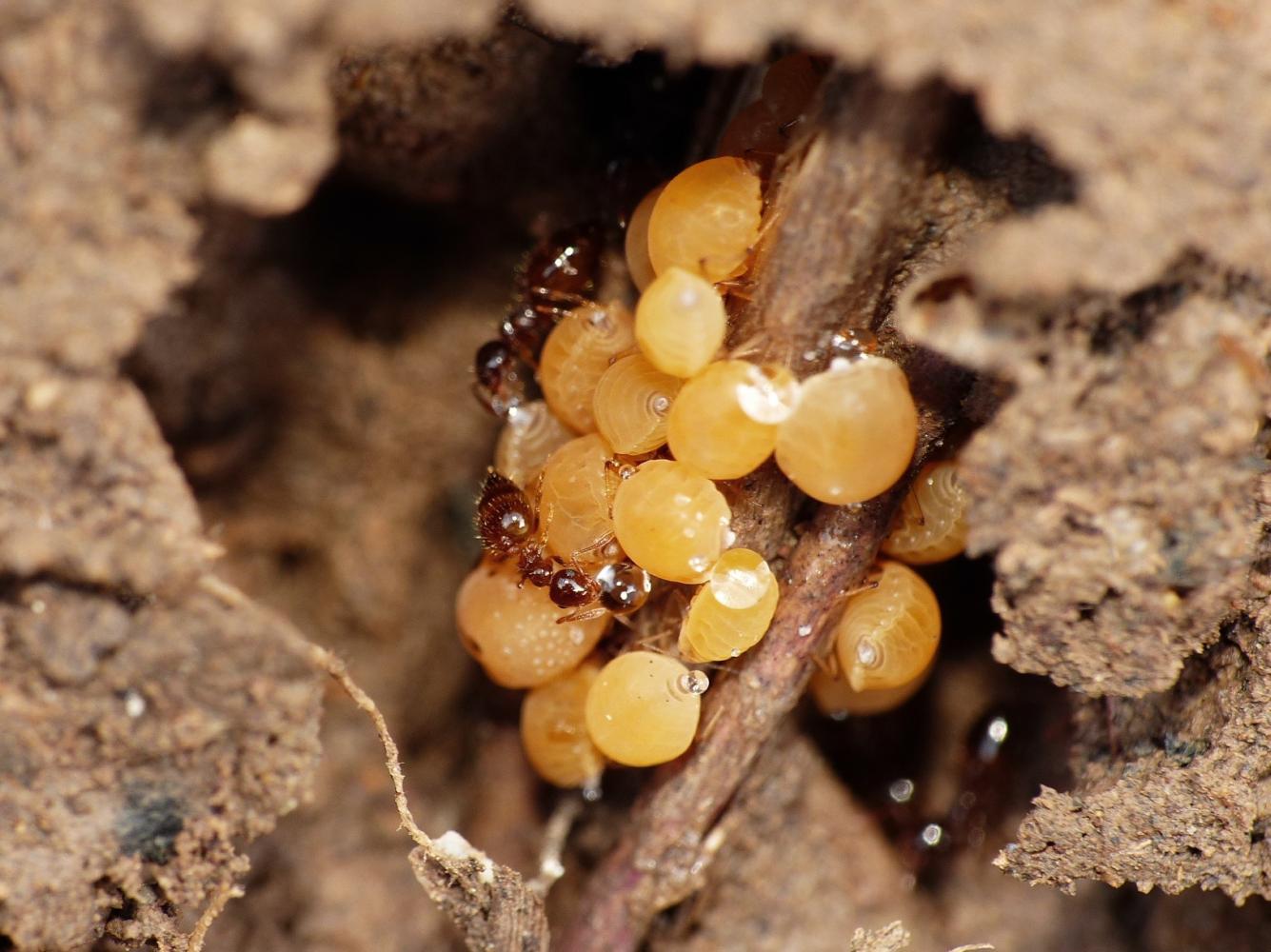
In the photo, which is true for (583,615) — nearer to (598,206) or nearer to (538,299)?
(538,299)

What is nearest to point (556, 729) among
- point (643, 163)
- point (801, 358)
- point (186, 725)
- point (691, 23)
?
point (186, 725)

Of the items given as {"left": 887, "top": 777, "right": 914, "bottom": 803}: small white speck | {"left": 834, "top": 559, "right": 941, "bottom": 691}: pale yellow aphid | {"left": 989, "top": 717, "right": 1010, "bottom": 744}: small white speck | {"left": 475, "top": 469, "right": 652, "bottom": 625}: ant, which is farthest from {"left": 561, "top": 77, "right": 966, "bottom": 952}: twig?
{"left": 989, "top": 717, "right": 1010, "bottom": 744}: small white speck

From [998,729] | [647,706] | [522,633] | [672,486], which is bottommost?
[998,729]

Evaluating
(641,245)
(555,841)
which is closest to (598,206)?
(641,245)

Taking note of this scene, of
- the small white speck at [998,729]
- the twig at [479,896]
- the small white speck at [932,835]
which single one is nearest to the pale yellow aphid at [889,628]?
the twig at [479,896]

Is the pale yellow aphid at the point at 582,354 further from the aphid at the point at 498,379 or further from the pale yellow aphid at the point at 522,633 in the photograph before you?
the pale yellow aphid at the point at 522,633

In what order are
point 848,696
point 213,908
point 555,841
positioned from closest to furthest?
point 213,908
point 848,696
point 555,841
